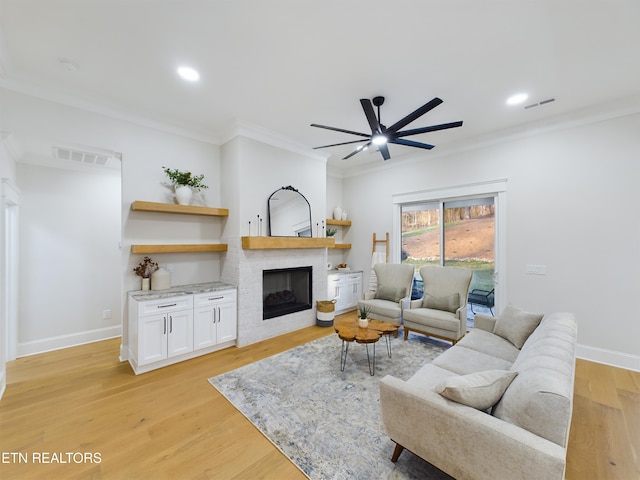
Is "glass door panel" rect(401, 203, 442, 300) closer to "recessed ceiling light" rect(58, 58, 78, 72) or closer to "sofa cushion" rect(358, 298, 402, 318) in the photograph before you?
"sofa cushion" rect(358, 298, 402, 318)

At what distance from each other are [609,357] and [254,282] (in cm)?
463

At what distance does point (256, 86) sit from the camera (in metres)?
2.92

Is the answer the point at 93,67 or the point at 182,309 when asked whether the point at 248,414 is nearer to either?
the point at 182,309

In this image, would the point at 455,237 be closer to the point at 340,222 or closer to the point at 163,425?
the point at 340,222

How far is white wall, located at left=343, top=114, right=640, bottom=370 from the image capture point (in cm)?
319

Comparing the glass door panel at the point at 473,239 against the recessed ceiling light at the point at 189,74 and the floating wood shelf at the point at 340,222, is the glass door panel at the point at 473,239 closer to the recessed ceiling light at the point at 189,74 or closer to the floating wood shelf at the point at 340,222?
the floating wood shelf at the point at 340,222

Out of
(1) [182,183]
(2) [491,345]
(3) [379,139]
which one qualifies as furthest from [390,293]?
(1) [182,183]

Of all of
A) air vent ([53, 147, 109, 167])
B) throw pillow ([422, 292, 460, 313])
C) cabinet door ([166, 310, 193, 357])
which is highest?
air vent ([53, 147, 109, 167])

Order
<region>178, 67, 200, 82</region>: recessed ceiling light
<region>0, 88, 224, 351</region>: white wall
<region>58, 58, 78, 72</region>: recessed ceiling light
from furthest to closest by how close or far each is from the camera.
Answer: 1. <region>0, 88, 224, 351</region>: white wall
2. <region>178, 67, 200, 82</region>: recessed ceiling light
3. <region>58, 58, 78, 72</region>: recessed ceiling light

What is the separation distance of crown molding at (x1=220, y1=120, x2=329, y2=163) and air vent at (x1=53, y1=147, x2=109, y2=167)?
1.60 m

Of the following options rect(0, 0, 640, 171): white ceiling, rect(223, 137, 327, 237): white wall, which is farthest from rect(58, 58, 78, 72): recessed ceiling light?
rect(223, 137, 327, 237): white wall

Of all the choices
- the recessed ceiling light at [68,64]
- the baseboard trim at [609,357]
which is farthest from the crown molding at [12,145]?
the baseboard trim at [609,357]

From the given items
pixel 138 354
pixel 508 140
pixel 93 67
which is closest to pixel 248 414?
pixel 138 354

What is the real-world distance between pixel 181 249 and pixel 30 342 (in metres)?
2.31
